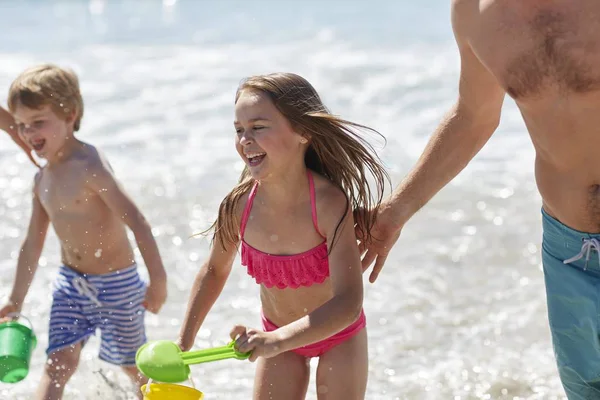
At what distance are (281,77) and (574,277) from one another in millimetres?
1161

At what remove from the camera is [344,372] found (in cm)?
323

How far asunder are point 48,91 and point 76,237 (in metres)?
0.70

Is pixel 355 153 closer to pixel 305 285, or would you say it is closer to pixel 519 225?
pixel 305 285

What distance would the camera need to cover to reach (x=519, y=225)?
6934 mm

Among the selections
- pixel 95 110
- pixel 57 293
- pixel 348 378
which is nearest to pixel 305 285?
pixel 348 378

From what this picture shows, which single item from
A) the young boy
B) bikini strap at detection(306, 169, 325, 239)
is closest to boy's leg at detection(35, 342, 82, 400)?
the young boy

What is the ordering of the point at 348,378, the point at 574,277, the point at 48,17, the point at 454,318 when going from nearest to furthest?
the point at 574,277, the point at 348,378, the point at 454,318, the point at 48,17

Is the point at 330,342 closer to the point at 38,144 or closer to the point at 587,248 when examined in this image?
the point at 587,248

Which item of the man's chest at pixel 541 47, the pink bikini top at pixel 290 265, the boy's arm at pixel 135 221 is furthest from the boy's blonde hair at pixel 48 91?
the man's chest at pixel 541 47

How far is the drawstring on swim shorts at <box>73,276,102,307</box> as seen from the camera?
438 centimetres

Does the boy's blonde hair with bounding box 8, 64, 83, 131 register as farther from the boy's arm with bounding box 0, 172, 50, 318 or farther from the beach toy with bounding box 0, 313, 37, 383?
the beach toy with bounding box 0, 313, 37, 383

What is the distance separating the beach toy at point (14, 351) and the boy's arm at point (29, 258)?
1.64 ft

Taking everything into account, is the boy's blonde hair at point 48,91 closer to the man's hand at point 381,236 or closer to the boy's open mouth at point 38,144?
the boy's open mouth at point 38,144

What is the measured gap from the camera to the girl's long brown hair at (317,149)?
314 cm
